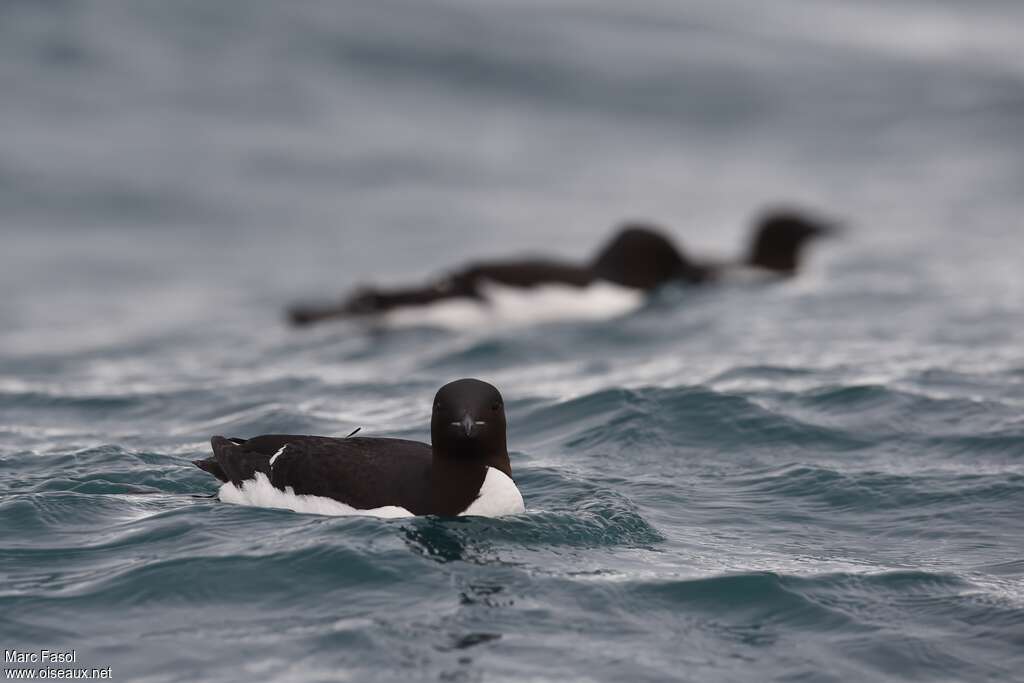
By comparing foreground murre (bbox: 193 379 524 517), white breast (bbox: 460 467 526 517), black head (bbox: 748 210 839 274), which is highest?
black head (bbox: 748 210 839 274)

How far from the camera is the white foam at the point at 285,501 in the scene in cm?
716

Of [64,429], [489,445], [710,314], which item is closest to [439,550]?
[489,445]

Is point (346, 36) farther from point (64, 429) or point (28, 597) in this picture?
Answer: point (28, 597)

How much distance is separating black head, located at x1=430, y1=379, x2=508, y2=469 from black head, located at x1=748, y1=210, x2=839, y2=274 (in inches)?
431

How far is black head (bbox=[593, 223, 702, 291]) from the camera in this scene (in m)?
16.3

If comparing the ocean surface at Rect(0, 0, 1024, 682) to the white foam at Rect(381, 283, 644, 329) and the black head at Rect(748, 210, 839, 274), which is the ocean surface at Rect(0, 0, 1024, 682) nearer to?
the white foam at Rect(381, 283, 644, 329)

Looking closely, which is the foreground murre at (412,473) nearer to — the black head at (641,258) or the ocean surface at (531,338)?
the ocean surface at (531,338)

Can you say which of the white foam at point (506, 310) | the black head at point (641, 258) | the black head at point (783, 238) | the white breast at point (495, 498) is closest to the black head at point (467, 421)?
the white breast at point (495, 498)

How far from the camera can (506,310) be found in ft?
47.5

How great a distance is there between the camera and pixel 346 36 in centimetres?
2520

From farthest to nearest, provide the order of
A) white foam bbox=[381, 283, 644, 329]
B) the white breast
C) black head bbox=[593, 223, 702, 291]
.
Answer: black head bbox=[593, 223, 702, 291], white foam bbox=[381, 283, 644, 329], the white breast

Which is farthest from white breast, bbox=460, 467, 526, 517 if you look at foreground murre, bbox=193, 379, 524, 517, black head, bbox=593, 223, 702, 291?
black head, bbox=593, 223, 702, 291

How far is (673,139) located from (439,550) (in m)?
18.3

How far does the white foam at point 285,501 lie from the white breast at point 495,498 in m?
0.33
